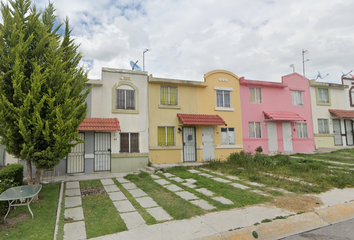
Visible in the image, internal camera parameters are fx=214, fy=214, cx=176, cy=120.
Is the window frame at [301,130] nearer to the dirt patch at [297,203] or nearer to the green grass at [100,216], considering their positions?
the dirt patch at [297,203]

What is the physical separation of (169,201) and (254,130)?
457 inches

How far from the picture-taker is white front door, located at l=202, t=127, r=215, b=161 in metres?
14.6

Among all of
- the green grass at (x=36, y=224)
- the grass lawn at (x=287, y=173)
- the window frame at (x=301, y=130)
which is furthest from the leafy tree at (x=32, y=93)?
the window frame at (x=301, y=130)

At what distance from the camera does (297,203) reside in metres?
6.04

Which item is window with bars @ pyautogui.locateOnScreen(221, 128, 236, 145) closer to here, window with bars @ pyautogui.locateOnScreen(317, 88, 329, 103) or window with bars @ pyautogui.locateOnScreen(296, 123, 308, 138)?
window with bars @ pyautogui.locateOnScreen(296, 123, 308, 138)

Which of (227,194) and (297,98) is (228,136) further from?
(227,194)

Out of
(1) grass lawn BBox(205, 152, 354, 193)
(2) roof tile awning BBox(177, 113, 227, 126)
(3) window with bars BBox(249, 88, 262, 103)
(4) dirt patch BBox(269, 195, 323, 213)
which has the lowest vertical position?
(4) dirt patch BBox(269, 195, 323, 213)

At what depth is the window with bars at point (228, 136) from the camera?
15.3 m

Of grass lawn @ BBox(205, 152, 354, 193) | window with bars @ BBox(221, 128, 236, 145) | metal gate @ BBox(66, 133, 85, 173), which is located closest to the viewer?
grass lawn @ BBox(205, 152, 354, 193)

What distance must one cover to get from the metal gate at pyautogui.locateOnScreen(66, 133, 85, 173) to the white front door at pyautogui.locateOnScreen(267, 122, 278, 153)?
512 inches

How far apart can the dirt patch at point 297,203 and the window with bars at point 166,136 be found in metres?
8.19

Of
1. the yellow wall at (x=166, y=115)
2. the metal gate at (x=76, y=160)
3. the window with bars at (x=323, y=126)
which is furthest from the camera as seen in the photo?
the window with bars at (x=323, y=126)

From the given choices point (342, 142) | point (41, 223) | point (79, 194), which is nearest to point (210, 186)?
point (79, 194)

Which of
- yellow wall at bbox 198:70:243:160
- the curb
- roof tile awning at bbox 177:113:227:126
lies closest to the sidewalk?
the curb
